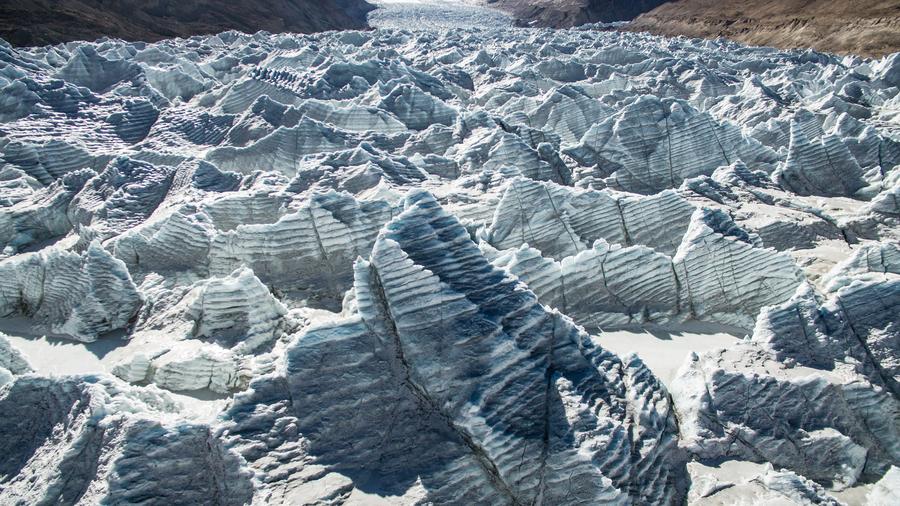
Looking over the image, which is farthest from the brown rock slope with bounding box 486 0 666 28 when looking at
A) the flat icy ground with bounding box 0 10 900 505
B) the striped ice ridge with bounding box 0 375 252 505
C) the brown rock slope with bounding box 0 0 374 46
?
the striped ice ridge with bounding box 0 375 252 505

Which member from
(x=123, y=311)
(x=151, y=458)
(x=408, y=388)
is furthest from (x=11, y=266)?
(x=408, y=388)

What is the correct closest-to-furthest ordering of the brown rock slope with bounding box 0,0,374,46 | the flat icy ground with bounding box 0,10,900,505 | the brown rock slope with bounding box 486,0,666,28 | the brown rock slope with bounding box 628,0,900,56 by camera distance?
1. the flat icy ground with bounding box 0,10,900,505
2. the brown rock slope with bounding box 0,0,374,46
3. the brown rock slope with bounding box 628,0,900,56
4. the brown rock slope with bounding box 486,0,666,28

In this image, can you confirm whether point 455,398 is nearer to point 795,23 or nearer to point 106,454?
point 106,454

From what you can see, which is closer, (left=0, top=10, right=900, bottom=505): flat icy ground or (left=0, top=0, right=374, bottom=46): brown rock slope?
(left=0, top=10, right=900, bottom=505): flat icy ground

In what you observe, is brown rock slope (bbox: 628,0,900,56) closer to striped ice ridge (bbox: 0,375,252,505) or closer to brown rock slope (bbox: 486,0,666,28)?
brown rock slope (bbox: 486,0,666,28)

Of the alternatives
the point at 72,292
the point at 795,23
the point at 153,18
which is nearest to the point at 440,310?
the point at 72,292

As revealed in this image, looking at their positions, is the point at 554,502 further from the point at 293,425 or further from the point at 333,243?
the point at 333,243
